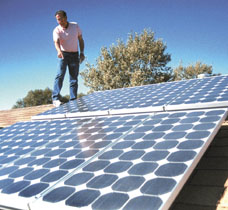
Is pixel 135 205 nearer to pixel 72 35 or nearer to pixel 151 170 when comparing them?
pixel 151 170

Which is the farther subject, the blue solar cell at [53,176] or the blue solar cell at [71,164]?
the blue solar cell at [71,164]

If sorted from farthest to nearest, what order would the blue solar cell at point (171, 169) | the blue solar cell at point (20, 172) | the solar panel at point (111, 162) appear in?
the blue solar cell at point (20, 172) < the blue solar cell at point (171, 169) < the solar panel at point (111, 162)

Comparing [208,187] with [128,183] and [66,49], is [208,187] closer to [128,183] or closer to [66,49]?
[128,183]

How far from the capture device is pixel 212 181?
2672mm

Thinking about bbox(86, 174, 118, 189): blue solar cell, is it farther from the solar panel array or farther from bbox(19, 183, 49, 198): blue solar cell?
bbox(19, 183, 49, 198): blue solar cell

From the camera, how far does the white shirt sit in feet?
26.1

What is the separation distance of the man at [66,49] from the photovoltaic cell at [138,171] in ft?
18.7

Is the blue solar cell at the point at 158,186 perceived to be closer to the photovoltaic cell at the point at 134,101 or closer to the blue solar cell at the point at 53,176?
the blue solar cell at the point at 53,176

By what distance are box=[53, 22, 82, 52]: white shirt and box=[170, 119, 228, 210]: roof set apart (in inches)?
229

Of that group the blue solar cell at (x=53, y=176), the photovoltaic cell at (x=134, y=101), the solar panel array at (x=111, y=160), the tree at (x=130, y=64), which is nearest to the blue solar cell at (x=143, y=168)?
the solar panel array at (x=111, y=160)

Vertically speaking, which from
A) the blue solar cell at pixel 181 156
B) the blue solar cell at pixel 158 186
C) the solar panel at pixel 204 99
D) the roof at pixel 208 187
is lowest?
the roof at pixel 208 187

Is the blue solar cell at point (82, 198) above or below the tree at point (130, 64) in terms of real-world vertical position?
below

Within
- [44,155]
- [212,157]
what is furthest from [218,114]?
[44,155]

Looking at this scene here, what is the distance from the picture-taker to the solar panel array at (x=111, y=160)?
5.44ft
